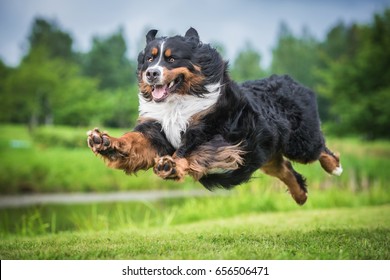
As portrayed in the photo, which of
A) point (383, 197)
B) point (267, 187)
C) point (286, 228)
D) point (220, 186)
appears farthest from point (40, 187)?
point (220, 186)

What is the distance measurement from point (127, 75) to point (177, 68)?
16859mm

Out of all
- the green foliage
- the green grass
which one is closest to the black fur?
the green grass

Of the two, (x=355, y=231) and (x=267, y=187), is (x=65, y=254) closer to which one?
(x=355, y=231)

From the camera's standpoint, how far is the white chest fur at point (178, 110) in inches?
178

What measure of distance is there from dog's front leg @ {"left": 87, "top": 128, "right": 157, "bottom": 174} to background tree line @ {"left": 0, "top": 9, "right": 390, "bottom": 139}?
11.4 m

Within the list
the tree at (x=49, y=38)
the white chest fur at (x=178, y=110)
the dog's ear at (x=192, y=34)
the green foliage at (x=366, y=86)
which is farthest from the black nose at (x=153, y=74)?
the tree at (x=49, y=38)

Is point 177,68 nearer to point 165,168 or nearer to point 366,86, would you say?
point 165,168

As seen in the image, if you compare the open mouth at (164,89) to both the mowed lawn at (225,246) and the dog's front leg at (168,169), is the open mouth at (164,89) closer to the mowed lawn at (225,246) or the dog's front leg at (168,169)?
the dog's front leg at (168,169)

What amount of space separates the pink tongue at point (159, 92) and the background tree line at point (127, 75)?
11.3m

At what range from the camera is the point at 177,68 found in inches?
175

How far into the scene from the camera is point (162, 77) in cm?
429

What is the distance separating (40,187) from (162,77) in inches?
463

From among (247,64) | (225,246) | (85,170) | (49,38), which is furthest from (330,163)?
(247,64)

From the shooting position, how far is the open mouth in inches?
175
